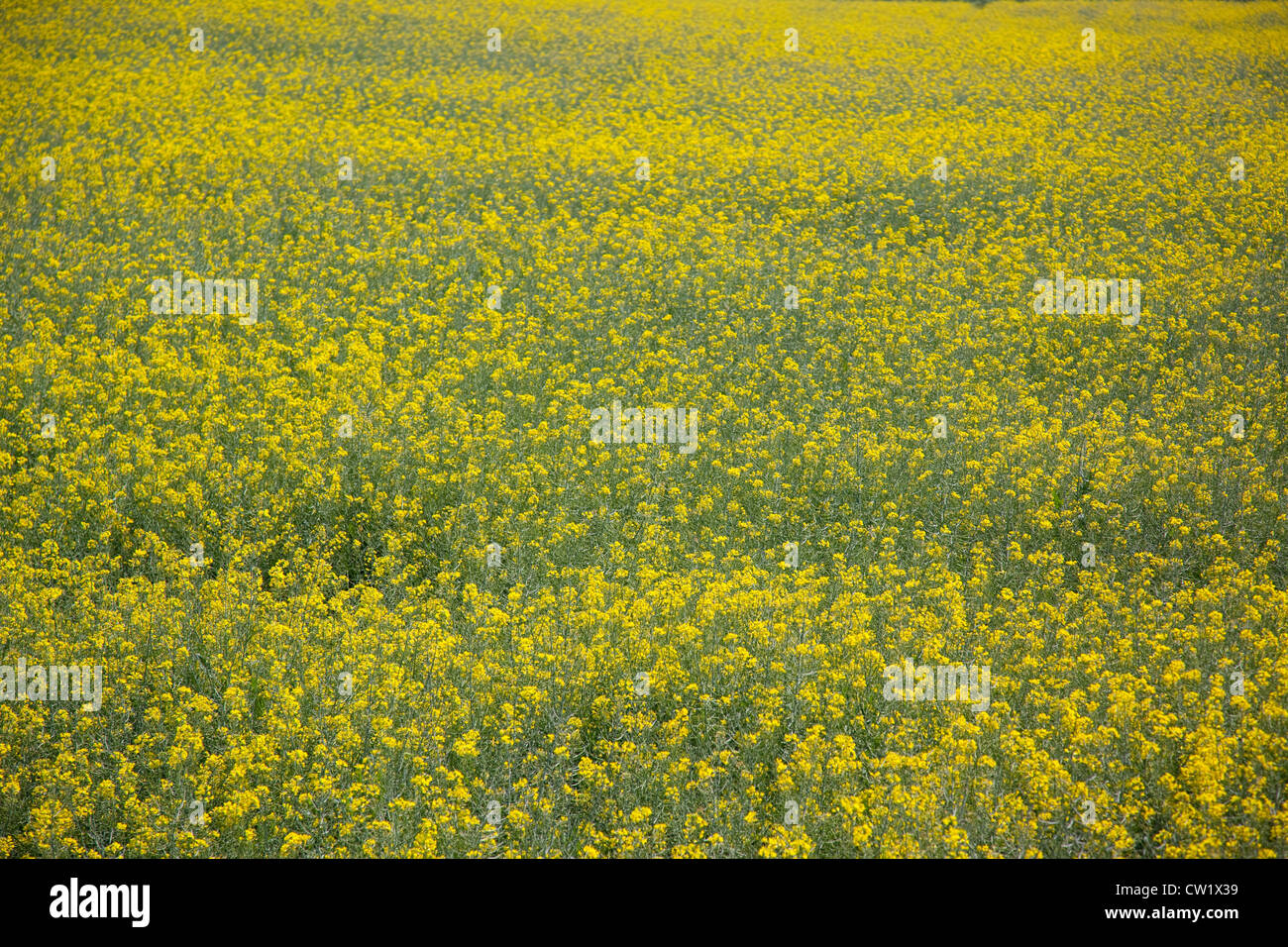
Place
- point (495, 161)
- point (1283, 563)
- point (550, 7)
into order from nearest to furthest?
point (1283, 563)
point (495, 161)
point (550, 7)

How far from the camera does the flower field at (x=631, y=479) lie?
5.64 meters

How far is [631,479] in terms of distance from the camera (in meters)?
8.99

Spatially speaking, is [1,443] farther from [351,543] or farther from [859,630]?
[859,630]

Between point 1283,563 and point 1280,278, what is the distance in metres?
7.04

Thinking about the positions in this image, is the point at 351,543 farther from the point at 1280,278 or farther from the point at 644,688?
the point at 1280,278

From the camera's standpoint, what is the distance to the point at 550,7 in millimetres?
26812

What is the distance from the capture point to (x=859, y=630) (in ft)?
22.7

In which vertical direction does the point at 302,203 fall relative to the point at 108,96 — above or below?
below

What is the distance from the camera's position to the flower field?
5645 mm

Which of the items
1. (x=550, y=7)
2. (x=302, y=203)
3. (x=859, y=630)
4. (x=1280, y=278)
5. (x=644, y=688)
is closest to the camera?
(x=644, y=688)

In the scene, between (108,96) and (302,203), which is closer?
(302,203)

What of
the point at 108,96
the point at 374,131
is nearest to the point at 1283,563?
the point at 374,131
